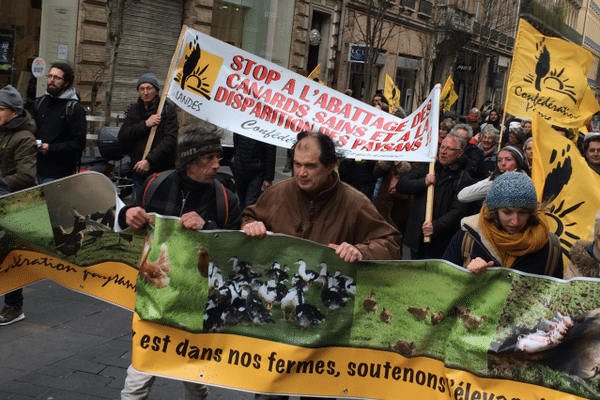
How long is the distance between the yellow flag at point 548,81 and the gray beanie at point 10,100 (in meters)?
5.20

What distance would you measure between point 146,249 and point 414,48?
3023 cm

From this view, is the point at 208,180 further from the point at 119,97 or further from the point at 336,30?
the point at 336,30

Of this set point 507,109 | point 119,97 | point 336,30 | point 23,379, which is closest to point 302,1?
point 336,30

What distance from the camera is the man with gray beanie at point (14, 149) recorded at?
5.05 m

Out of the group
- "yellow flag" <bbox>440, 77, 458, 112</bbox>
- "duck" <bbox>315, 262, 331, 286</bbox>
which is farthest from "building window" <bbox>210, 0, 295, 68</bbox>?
"duck" <bbox>315, 262, 331, 286</bbox>

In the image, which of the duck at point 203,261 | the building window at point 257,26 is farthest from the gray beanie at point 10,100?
the building window at point 257,26

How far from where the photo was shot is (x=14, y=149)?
16.7 ft

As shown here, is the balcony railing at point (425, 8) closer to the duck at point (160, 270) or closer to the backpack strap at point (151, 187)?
the backpack strap at point (151, 187)

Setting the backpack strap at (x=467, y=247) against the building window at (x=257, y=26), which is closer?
the backpack strap at (x=467, y=247)

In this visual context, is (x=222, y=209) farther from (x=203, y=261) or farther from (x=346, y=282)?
(x=346, y=282)

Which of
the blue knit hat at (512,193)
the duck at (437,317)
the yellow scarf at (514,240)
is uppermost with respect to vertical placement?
the blue knit hat at (512,193)

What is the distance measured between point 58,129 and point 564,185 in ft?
13.2

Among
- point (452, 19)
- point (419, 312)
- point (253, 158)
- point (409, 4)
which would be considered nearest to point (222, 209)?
point (419, 312)

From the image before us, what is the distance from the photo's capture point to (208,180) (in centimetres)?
363
